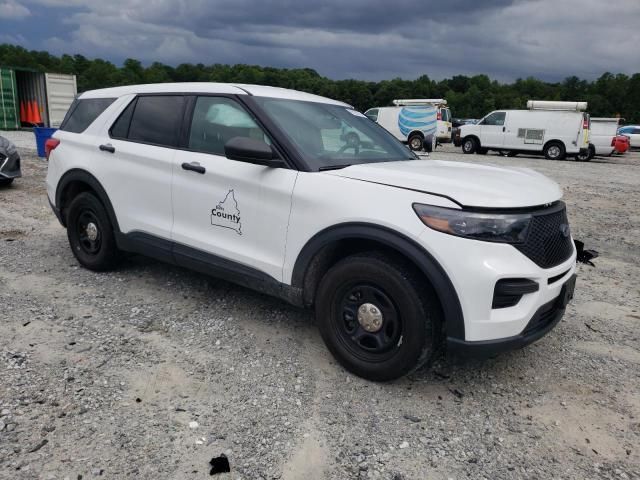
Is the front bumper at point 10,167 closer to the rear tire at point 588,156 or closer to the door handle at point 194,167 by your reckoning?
the door handle at point 194,167

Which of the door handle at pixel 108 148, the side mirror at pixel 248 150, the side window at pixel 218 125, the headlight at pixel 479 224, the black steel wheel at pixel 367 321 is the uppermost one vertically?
the side window at pixel 218 125

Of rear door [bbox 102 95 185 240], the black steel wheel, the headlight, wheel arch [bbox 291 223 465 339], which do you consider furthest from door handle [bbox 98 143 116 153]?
the headlight

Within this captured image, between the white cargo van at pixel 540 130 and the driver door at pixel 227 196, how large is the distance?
20634 millimetres

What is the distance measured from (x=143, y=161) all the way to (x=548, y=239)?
120 inches

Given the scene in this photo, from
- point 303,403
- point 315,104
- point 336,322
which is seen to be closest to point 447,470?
point 303,403

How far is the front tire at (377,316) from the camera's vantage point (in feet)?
9.29

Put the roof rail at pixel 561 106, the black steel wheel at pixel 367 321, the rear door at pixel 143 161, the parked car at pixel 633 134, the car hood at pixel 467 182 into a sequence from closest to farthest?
the car hood at pixel 467 182
the black steel wheel at pixel 367 321
the rear door at pixel 143 161
the roof rail at pixel 561 106
the parked car at pixel 633 134

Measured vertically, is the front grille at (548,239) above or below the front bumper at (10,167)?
above

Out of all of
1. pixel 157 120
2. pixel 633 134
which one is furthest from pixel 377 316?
pixel 633 134

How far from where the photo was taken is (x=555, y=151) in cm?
2169

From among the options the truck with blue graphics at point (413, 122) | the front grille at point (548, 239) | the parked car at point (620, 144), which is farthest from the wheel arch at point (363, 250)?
the parked car at point (620, 144)

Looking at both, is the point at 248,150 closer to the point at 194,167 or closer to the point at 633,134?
the point at 194,167

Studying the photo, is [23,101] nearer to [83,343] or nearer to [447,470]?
[83,343]

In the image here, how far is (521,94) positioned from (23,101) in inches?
2863
